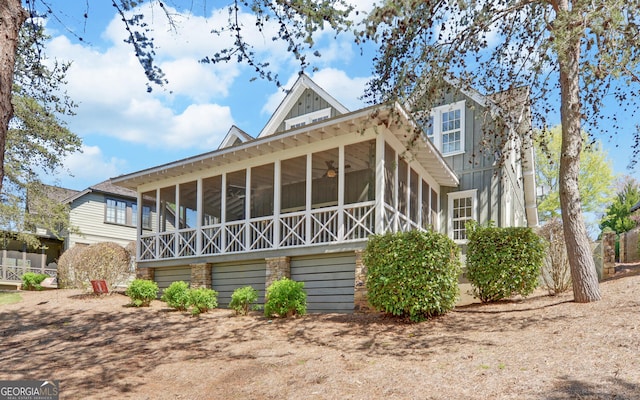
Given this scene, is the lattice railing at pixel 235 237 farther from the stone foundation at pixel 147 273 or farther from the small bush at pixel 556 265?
the small bush at pixel 556 265

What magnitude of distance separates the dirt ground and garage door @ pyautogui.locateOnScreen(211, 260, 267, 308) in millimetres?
2393

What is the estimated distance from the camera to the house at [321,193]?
1259cm

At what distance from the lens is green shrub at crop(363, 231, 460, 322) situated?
9602 mm

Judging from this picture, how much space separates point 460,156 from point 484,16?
772cm

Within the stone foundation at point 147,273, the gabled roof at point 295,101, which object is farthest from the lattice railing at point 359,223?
the stone foundation at point 147,273

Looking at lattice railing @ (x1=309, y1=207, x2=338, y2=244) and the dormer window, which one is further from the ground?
the dormer window

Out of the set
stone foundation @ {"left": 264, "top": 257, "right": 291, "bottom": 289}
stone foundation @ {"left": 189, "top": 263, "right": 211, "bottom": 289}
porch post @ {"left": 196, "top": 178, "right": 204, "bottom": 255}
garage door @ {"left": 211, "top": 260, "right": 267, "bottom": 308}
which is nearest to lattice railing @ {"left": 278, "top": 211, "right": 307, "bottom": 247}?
stone foundation @ {"left": 264, "top": 257, "right": 291, "bottom": 289}

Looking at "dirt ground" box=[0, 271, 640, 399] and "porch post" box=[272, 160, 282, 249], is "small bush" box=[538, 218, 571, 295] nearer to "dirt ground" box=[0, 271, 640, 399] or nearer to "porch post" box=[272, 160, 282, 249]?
"dirt ground" box=[0, 271, 640, 399]

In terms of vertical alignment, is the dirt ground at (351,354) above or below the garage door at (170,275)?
below

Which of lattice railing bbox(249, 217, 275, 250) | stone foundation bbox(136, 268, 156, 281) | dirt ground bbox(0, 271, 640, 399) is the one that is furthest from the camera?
stone foundation bbox(136, 268, 156, 281)

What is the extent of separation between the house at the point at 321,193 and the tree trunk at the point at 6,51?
25.2 feet

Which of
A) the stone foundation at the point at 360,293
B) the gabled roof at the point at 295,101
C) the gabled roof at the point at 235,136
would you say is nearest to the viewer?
the stone foundation at the point at 360,293

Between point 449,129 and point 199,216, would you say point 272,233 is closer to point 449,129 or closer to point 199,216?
point 199,216

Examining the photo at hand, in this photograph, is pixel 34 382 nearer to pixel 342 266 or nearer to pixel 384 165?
pixel 342 266
